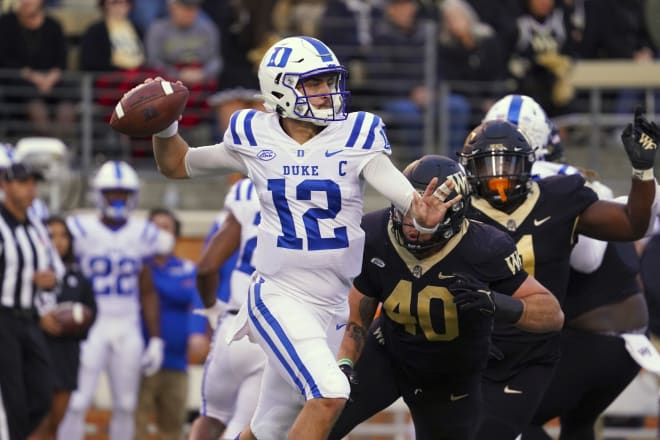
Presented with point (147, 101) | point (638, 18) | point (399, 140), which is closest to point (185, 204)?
point (399, 140)

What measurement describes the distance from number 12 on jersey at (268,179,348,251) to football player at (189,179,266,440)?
63.4 inches

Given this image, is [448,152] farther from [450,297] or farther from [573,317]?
[450,297]

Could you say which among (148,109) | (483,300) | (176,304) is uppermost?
(148,109)

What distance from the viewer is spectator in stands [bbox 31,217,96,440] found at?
9719 mm

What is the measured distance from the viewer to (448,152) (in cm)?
1186

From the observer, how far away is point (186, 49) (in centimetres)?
1173

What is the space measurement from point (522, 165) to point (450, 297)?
0.80 metres

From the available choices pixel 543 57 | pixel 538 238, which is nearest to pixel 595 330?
pixel 538 238

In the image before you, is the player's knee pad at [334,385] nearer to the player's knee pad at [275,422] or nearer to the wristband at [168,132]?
the player's knee pad at [275,422]

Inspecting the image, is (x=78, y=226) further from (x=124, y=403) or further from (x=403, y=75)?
(x=403, y=75)

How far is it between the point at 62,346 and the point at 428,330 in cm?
434

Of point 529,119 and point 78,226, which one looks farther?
point 78,226

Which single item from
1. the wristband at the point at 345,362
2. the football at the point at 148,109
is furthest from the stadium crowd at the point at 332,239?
the football at the point at 148,109

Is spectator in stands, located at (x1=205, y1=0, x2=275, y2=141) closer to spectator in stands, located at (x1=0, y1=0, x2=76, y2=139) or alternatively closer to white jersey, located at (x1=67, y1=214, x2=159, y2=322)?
spectator in stands, located at (x1=0, y1=0, x2=76, y2=139)
